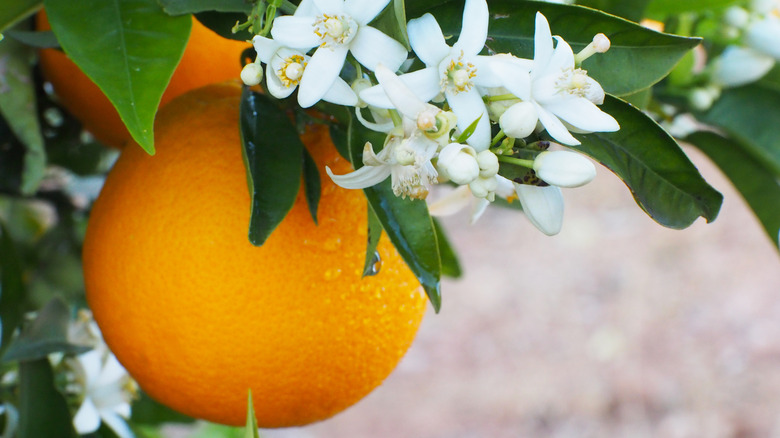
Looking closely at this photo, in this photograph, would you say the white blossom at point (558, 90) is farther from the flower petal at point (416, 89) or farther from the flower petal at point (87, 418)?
the flower petal at point (87, 418)

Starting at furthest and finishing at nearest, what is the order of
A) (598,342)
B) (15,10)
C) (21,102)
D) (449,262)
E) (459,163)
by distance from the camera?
(598,342) < (449,262) < (21,102) < (15,10) < (459,163)

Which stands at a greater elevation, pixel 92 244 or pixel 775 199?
pixel 92 244

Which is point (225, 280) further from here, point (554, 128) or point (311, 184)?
point (554, 128)

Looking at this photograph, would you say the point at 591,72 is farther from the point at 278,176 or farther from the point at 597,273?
the point at 597,273

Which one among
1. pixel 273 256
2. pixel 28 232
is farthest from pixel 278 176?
pixel 28 232

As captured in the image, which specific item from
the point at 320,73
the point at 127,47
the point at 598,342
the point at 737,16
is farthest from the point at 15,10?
the point at 598,342

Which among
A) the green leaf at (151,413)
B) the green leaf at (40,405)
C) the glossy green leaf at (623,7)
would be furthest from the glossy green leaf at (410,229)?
the green leaf at (151,413)
